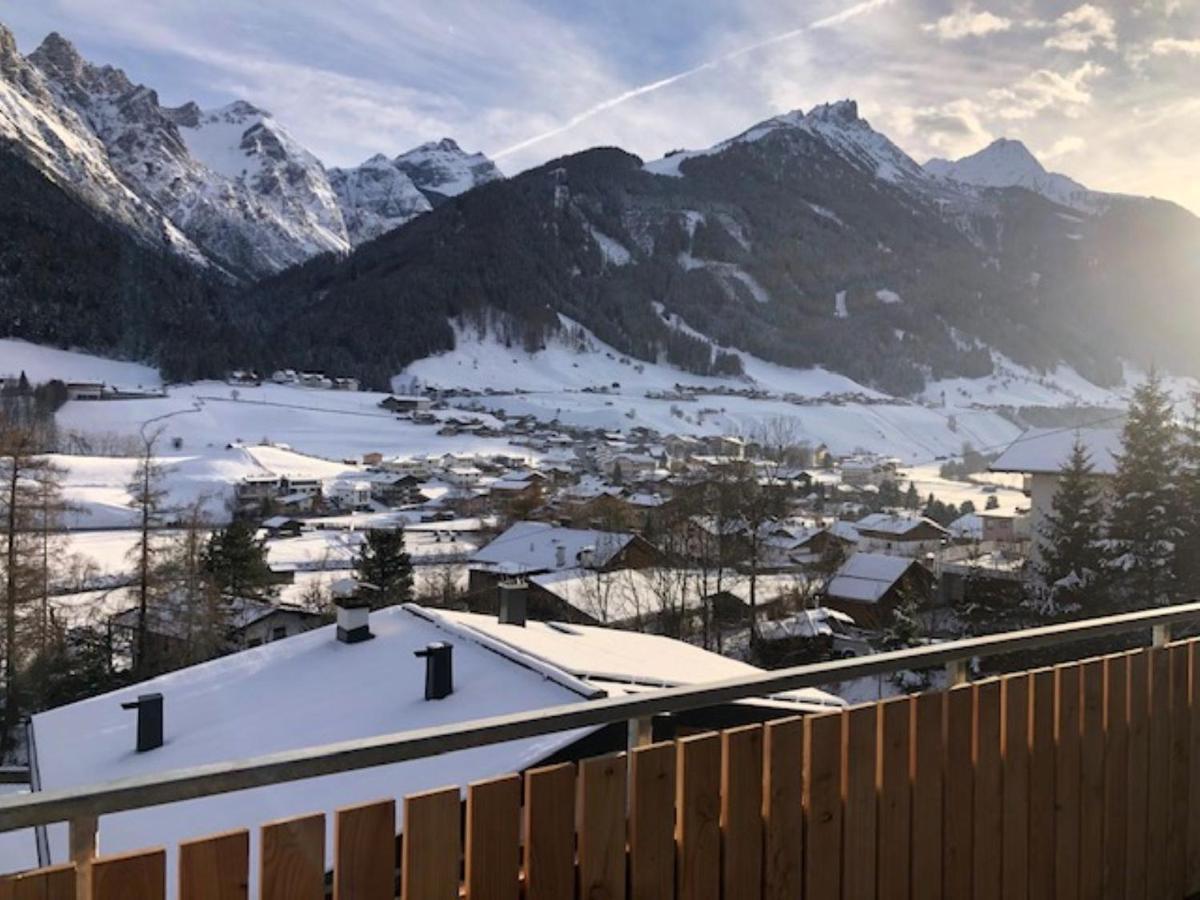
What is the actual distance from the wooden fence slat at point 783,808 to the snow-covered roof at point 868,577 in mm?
22543

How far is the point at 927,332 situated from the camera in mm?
150000

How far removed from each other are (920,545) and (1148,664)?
30.5 meters

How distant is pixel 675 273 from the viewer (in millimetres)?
150375

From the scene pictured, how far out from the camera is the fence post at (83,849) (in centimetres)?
117

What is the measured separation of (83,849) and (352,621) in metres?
8.83

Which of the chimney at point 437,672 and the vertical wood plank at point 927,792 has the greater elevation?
the vertical wood plank at point 927,792

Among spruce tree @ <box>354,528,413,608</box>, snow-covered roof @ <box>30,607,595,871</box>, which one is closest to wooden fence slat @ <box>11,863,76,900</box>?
snow-covered roof @ <box>30,607,595,871</box>

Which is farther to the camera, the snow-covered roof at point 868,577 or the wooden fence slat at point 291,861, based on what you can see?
the snow-covered roof at point 868,577

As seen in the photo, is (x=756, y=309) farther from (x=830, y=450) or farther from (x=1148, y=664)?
(x=1148, y=664)

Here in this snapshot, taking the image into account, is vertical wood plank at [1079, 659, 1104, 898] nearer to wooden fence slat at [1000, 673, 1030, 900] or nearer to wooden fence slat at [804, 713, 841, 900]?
wooden fence slat at [1000, 673, 1030, 900]

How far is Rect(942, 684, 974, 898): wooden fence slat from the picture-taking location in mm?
1991

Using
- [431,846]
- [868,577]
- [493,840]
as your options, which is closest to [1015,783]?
[493,840]

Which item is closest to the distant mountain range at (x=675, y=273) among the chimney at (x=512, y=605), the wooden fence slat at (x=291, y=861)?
the chimney at (x=512, y=605)

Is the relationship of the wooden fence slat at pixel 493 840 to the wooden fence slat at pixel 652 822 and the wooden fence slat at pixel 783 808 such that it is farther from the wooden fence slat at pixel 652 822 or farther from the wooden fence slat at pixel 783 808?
the wooden fence slat at pixel 783 808
